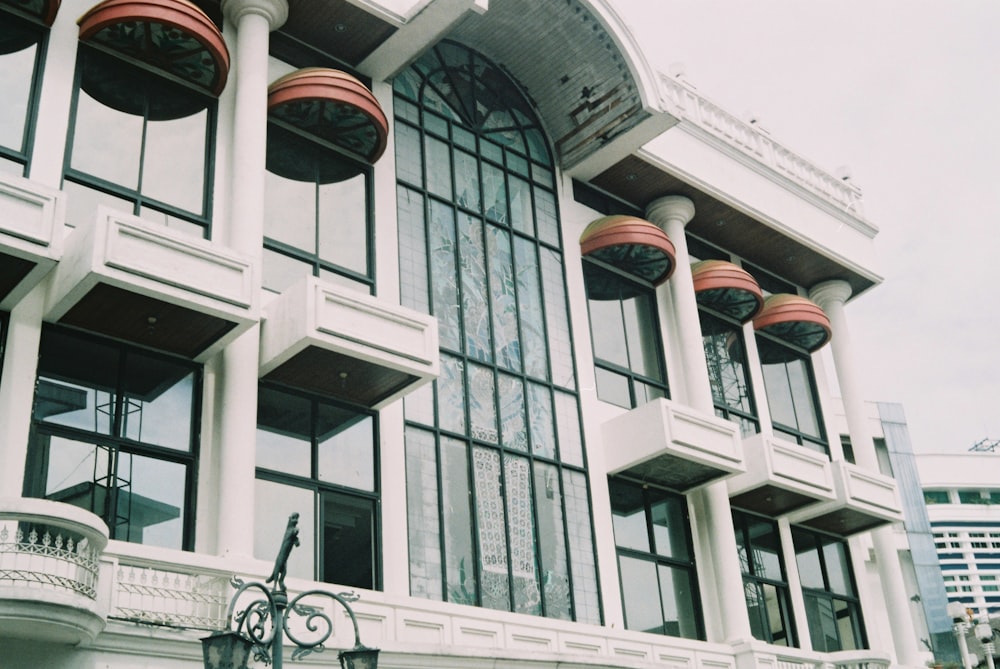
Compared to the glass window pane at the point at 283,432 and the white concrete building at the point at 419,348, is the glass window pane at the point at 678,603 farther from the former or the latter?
the glass window pane at the point at 283,432

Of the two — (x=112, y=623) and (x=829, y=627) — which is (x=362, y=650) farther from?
(x=829, y=627)

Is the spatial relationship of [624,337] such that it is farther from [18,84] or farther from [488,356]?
[18,84]

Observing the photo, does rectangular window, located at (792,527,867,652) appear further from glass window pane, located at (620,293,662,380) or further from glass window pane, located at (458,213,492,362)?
glass window pane, located at (458,213,492,362)

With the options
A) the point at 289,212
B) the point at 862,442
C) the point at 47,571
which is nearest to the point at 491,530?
the point at 289,212

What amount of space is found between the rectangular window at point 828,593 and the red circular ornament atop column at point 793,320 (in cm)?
411

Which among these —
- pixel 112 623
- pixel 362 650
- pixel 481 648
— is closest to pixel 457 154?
pixel 481 648

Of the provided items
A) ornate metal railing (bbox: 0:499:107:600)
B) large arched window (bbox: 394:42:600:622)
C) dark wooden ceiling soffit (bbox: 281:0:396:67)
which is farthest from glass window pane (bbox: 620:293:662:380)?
ornate metal railing (bbox: 0:499:107:600)

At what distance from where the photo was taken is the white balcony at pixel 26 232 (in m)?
11.8

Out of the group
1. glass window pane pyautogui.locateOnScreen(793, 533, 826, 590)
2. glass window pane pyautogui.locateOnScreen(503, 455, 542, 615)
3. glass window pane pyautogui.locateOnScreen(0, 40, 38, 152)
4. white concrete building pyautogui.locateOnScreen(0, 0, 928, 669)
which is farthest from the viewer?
glass window pane pyautogui.locateOnScreen(793, 533, 826, 590)

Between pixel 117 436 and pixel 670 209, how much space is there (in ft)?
40.0

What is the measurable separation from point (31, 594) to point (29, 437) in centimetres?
271

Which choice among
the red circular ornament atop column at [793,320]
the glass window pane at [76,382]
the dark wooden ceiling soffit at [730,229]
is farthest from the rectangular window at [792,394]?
the glass window pane at [76,382]

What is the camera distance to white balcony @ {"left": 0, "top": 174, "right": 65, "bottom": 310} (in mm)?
11836

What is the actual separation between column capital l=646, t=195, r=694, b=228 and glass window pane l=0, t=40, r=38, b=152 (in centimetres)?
1168
